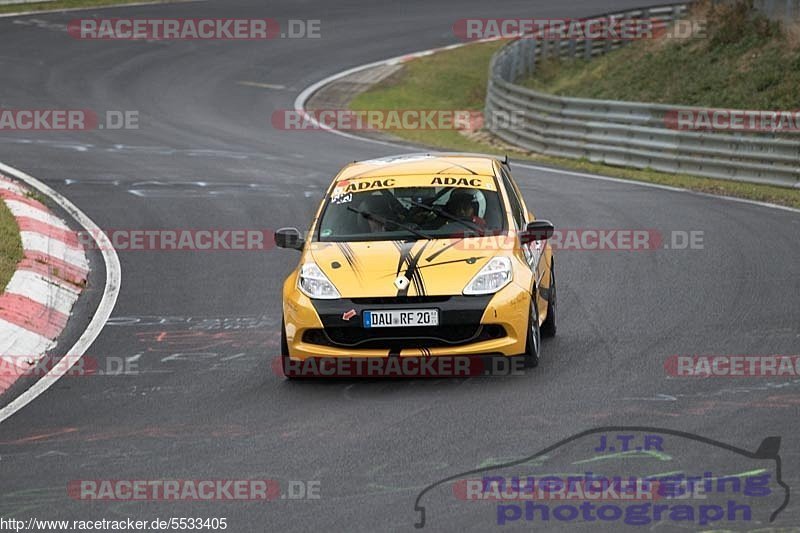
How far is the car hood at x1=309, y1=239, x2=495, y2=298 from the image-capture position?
31.6ft

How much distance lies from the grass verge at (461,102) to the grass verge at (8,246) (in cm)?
936

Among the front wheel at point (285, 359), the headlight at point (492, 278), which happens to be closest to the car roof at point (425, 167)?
the headlight at point (492, 278)

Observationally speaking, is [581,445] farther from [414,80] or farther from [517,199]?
[414,80]

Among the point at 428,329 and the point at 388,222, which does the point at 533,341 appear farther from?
the point at 388,222

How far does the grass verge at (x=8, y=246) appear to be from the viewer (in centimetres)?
1270

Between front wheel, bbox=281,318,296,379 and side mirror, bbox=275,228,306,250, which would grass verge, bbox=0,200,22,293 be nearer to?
side mirror, bbox=275,228,306,250

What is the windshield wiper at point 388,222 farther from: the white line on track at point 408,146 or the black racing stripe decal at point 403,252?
the white line on track at point 408,146

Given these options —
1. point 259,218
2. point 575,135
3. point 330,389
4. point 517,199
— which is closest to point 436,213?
point 517,199

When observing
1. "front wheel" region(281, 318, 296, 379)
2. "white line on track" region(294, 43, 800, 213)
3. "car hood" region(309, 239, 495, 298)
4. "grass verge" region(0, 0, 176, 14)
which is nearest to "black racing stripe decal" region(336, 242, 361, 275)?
"car hood" region(309, 239, 495, 298)

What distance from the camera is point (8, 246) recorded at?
534 inches

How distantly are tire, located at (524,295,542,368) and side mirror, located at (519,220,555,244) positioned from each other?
549mm

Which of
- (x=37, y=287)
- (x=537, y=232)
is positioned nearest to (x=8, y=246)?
(x=37, y=287)

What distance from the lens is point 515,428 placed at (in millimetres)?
8406

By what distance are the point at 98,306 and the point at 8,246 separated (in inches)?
61.0
